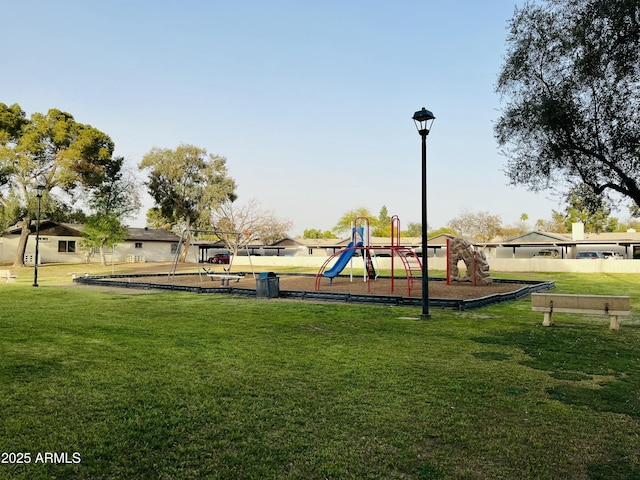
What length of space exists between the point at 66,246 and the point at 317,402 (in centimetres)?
4952

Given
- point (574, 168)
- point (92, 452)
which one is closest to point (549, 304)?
point (574, 168)

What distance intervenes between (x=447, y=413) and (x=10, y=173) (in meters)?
43.5

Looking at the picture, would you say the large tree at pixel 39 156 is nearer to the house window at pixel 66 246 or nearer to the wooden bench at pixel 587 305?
the house window at pixel 66 246

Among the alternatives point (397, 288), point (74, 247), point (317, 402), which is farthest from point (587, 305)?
point (74, 247)

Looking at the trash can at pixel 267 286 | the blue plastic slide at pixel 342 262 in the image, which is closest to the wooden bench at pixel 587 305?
the trash can at pixel 267 286

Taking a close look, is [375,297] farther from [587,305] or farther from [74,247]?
[74,247]

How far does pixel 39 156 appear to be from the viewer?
3938cm

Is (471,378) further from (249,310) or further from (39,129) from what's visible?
(39,129)

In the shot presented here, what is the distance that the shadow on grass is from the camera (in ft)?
16.2

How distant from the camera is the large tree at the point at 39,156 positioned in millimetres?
37719

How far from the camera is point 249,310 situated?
12102 mm

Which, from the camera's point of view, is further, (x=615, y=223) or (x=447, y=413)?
(x=615, y=223)

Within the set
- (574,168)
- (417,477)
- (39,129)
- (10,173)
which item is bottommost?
(417,477)

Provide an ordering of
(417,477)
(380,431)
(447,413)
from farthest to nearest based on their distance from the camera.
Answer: (447,413), (380,431), (417,477)
